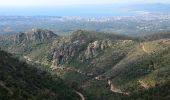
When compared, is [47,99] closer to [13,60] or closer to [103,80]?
[13,60]

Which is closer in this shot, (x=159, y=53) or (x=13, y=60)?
(x=13, y=60)

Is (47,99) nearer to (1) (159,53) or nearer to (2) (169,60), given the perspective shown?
(2) (169,60)

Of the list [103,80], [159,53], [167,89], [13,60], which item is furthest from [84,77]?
[167,89]

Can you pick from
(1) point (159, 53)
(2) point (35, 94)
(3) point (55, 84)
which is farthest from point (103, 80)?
(2) point (35, 94)

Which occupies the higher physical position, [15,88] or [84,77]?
[15,88]

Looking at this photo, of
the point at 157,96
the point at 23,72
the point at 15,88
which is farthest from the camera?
the point at 23,72

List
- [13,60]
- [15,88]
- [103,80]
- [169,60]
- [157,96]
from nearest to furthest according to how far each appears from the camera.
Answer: [15,88], [157,96], [13,60], [169,60], [103,80]
